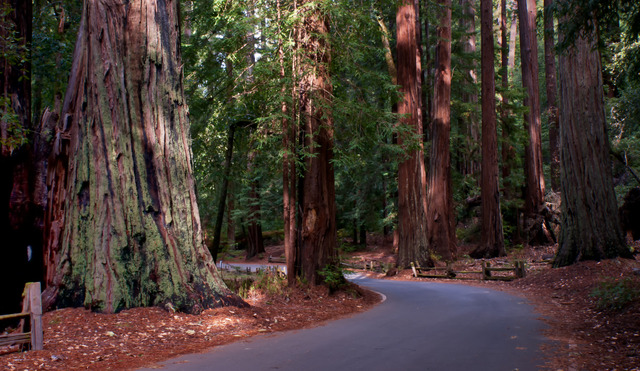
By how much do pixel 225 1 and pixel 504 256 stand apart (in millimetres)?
18522

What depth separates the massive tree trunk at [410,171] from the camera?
2120 centimetres

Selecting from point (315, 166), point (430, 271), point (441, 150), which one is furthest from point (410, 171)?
point (315, 166)

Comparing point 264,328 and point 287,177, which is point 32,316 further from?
point 287,177

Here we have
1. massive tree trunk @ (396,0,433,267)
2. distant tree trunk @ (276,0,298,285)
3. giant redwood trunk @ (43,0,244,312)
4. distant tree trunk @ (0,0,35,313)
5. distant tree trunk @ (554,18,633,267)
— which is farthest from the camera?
massive tree trunk @ (396,0,433,267)

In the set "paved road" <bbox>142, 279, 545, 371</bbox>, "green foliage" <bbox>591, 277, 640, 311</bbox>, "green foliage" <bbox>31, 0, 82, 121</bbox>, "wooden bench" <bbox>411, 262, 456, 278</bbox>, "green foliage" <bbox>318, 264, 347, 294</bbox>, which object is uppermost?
"green foliage" <bbox>31, 0, 82, 121</bbox>

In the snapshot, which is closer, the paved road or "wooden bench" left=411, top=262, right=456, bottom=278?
the paved road

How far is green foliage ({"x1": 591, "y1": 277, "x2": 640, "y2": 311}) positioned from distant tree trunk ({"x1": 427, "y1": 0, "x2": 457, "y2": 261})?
481 inches

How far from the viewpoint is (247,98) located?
1293 cm

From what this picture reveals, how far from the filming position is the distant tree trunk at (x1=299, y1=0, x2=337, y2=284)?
12.8 meters

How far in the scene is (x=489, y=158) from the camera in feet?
81.0

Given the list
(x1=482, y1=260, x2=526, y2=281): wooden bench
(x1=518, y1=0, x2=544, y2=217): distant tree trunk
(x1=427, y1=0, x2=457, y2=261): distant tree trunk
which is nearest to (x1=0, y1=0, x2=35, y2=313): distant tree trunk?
(x1=482, y1=260, x2=526, y2=281): wooden bench

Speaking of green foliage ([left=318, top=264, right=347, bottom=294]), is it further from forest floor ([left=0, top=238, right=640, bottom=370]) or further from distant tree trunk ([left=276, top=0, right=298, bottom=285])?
distant tree trunk ([left=276, top=0, right=298, bottom=285])

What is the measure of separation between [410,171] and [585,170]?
25.2 feet

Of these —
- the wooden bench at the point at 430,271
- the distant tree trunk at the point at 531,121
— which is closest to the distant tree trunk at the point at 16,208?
the wooden bench at the point at 430,271
